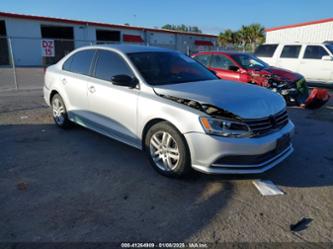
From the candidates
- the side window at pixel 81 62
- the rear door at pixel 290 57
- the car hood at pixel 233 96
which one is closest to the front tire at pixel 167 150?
the car hood at pixel 233 96

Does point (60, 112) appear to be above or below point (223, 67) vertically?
below

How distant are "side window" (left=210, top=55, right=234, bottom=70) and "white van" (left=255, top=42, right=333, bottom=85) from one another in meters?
4.90

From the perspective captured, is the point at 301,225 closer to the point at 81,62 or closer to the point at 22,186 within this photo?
the point at 22,186

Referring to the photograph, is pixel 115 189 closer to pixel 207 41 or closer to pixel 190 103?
pixel 190 103

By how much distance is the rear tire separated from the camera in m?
5.55

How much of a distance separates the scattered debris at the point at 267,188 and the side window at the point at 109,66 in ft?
7.39

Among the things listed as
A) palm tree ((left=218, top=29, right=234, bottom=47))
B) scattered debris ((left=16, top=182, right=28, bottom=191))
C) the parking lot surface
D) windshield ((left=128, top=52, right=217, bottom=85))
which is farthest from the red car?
palm tree ((left=218, top=29, right=234, bottom=47))

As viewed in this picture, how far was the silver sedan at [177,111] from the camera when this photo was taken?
3.21 m

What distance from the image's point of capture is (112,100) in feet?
14.0

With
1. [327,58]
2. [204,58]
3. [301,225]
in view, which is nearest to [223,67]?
[204,58]

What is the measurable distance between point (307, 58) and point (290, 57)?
68cm

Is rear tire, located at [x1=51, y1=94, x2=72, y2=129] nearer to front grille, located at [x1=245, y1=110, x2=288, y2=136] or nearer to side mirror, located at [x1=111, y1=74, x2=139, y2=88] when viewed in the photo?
side mirror, located at [x1=111, y1=74, x2=139, y2=88]

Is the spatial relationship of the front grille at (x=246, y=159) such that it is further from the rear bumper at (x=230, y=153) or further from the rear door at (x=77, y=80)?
the rear door at (x=77, y=80)

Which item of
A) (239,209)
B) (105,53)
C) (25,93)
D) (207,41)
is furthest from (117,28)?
(239,209)
